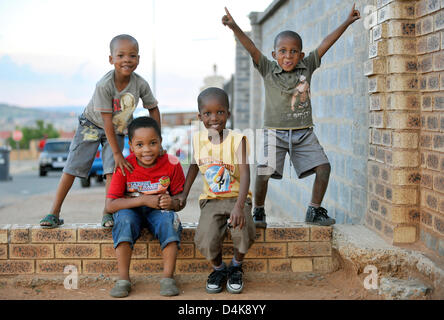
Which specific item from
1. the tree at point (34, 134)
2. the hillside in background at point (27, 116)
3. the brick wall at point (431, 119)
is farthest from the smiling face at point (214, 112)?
the hillside in background at point (27, 116)

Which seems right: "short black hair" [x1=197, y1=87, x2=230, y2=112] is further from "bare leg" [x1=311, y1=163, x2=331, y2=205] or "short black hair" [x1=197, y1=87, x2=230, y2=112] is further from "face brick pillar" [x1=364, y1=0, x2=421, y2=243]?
"face brick pillar" [x1=364, y1=0, x2=421, y2=243]

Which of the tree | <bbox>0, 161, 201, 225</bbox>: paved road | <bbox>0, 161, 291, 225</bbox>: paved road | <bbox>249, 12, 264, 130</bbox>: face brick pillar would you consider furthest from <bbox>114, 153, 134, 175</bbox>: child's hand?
the tree

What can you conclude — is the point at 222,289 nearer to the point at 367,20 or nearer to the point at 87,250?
the point at 87,250

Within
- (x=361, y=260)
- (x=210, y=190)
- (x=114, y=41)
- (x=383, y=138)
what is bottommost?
(x=361, y=260)

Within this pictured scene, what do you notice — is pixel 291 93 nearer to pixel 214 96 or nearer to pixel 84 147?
pixel 214 96

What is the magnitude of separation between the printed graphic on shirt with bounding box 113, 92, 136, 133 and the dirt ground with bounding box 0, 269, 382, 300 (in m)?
1.12

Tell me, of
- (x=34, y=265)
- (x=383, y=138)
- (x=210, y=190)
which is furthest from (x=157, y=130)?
(x=383, y=138)

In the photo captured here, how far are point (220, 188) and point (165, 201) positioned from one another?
0.37 metres

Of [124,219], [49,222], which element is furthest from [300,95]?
[49,222]

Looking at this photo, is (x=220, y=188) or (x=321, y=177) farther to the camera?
(x=321, y=177)

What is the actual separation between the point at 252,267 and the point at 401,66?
5.55 ft

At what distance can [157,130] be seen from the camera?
3.21 metres

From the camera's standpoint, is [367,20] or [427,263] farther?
[367,20]

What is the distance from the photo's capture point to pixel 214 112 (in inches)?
123
